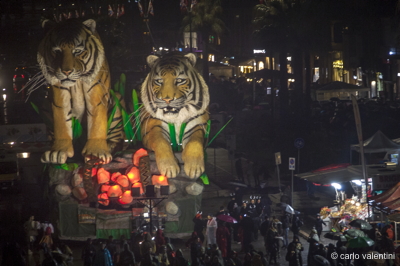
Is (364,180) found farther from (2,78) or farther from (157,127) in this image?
(2,78)

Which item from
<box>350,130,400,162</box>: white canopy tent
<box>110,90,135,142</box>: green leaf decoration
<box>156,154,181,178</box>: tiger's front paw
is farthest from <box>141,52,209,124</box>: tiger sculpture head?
<box>350,130,400,162</box>: white canopy tent

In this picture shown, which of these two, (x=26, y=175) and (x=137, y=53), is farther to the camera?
(x=137, y=53)

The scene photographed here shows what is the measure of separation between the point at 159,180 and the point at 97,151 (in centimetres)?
196

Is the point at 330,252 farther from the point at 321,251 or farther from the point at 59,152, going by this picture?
the point at 59,152

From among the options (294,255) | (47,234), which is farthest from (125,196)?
(294,255)

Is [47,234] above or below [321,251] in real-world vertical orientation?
below

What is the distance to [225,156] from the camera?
34531 mm

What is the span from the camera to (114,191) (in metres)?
18.1

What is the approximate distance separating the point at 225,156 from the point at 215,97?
31.6 feet

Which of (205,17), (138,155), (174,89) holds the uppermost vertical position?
(205,17)

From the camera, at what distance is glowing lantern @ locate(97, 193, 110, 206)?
18188 mm

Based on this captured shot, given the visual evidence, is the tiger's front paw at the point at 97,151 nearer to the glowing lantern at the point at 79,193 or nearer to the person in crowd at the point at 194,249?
the glowing lantern at the point at 79,193

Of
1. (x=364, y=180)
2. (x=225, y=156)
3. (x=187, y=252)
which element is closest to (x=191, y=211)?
(x=187, y=252)

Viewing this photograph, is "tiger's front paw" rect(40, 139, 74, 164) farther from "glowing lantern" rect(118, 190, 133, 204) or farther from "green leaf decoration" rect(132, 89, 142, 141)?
"green leaf decoration" rect(132, 89, 142, 141)
